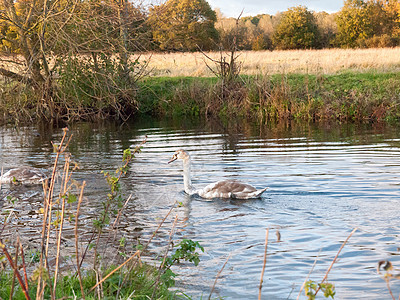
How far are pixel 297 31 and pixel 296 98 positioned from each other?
41211mm

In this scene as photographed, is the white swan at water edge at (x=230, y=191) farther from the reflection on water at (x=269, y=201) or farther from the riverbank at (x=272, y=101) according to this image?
the riverbank at (x=272, y=101)

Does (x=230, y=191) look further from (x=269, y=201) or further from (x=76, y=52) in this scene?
(x=76, y=52)

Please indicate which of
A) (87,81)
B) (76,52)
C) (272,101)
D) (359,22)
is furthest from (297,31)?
→ (76,52)

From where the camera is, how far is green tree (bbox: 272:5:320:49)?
6106 centimetres

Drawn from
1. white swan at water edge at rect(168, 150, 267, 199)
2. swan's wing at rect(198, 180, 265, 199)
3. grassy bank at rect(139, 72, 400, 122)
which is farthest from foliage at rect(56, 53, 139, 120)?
swan's wing at rect(198, 180, 265, 199)

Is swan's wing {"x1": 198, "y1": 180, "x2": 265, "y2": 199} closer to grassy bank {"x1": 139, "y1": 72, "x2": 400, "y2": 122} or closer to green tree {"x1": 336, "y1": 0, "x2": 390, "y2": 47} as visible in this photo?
grassy bank {"x1": 139, "y1": 72, "x2": 400, "y2": 122}

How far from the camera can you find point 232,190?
9.66m

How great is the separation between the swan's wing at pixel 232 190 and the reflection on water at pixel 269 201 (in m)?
0.14

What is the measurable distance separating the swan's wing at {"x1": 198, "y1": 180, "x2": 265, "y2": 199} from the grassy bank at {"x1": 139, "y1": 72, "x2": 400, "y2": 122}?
13.3 metres

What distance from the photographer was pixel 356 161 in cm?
1274

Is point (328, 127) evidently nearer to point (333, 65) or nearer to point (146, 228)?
point (333, 65)

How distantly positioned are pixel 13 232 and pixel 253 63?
27164mm

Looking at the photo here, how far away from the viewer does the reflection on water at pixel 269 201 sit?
6137 mm

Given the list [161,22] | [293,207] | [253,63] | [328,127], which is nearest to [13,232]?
[293,207]
